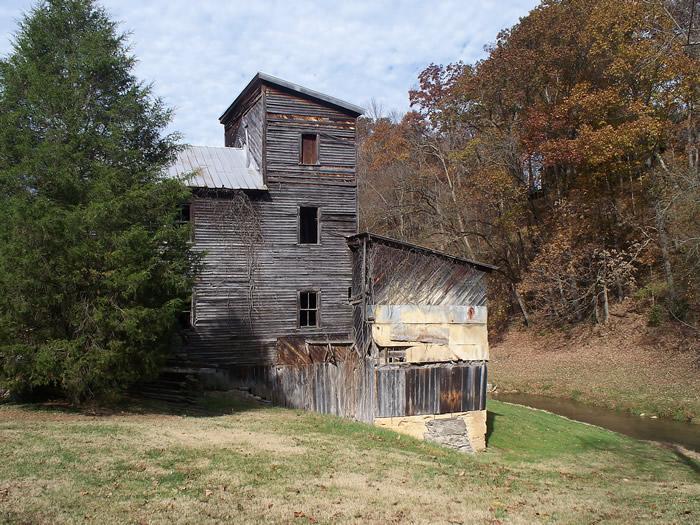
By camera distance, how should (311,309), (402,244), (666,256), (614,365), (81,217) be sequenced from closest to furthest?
(81,217)
(402,244)
(311,309)
(614,365)
(666,256)

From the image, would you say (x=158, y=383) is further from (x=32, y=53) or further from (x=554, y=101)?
(x=554, y=101)

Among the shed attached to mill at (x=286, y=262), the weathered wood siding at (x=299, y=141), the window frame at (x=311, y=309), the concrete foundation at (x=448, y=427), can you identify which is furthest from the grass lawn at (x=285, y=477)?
the weathered wood siding at (x=299, y=141)

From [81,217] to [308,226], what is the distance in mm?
11545

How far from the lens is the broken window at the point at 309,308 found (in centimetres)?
2364

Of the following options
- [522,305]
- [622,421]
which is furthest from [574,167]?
[622,421]

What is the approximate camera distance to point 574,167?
106 ft

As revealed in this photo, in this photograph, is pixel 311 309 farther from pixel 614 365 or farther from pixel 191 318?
pixel 614 365

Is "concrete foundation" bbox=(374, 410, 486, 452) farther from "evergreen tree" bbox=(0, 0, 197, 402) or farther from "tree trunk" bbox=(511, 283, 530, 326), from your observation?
"tree trunk" bbox=(511, 283, 530, 326)

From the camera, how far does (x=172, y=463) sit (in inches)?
384

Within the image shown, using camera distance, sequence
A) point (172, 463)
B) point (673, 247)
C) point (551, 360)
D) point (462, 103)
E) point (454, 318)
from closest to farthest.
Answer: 1. point (172, 463)
2. point (454, 318)
3. point (673, 247)
4. point (551, 360)
5. point (462, 103)

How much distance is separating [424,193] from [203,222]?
16108 millimetres

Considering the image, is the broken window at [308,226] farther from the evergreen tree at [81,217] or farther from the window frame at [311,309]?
the evergreen tree at [81,217]

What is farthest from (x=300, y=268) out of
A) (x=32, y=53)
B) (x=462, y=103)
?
(x=462, y=103)

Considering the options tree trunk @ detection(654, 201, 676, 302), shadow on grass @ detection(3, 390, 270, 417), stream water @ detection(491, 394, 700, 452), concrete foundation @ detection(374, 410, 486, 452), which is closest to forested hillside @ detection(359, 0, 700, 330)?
tree trunk @ detection(654, 201, 676, 302)
